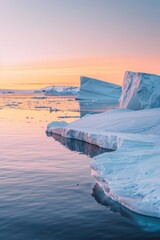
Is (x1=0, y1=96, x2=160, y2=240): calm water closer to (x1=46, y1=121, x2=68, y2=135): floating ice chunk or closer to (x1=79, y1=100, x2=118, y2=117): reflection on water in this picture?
(x1=46, y1=121, x2=68, y2=135): floating ice chunk

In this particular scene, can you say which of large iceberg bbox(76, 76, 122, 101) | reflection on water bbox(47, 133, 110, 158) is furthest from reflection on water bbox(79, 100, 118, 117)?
reflection on water bbox(47, 133, 110, 158)

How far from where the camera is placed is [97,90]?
190 ft

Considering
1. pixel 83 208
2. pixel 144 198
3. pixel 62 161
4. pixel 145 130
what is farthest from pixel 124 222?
pixel 145 130

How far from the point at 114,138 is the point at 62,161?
3082 millimetres

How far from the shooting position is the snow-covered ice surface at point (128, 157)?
8227mm

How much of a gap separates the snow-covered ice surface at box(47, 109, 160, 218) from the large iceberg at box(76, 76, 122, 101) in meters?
34.6

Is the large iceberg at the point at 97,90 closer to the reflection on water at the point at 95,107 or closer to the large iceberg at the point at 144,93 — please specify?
the reflection on water at the point at 95,107

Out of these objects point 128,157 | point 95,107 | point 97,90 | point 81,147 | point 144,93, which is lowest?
point 95,107

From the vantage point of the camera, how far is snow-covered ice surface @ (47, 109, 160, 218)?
8227 mm

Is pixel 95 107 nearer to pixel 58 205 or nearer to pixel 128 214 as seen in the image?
pixel 58 205

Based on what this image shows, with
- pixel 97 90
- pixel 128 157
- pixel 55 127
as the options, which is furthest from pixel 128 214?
pixel 97 90

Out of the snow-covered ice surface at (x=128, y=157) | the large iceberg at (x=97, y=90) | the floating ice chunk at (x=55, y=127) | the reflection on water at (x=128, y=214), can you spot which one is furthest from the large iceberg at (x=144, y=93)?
the large iceberg at (x=97, y=90)

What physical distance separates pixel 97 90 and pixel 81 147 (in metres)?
41.4

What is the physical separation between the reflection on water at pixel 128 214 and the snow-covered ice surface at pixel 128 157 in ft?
0.34
